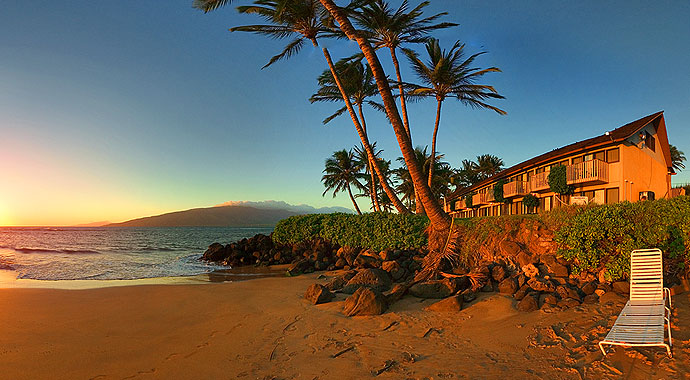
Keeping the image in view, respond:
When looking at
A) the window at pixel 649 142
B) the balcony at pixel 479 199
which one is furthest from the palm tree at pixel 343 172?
the window at pixel 649 142

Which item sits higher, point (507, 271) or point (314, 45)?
point (314, 45)

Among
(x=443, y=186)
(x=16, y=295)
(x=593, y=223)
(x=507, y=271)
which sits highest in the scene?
(x=443, y=186)

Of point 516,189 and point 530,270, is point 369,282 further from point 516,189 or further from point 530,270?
point 516,189

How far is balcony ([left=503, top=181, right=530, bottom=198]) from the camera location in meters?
28.8

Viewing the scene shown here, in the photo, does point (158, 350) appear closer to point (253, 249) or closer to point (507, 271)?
point (507, 271)

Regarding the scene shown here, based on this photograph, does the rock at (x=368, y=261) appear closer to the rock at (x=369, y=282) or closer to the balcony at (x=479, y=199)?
the rock at (x=369, y=282)

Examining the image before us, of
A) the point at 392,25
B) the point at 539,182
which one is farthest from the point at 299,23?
the point at 539,182

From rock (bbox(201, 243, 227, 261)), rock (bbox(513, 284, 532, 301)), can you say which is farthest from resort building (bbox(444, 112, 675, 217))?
rock (bbox(201, 243, 227, 261))

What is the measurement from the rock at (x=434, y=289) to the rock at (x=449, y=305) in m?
0.68

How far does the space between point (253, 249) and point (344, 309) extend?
51.7ft

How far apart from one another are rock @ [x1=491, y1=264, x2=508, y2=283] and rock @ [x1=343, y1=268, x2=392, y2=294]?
292cm

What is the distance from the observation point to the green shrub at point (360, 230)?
15.1 m

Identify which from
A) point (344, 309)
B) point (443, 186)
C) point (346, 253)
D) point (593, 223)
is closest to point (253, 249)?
point (346, 253)

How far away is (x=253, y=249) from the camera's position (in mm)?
22578
